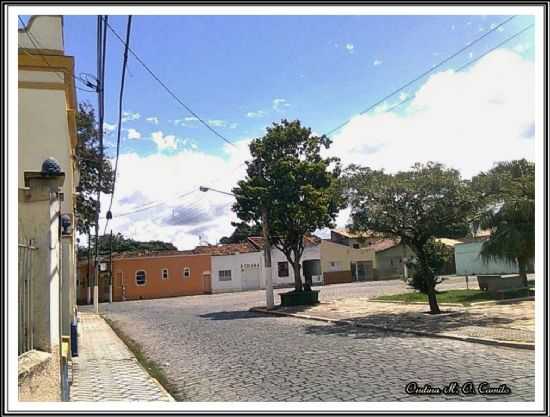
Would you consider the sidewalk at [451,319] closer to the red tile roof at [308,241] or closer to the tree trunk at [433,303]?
the tree trunk at [433,303]

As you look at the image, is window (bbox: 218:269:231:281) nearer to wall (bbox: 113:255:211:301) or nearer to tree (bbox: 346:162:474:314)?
wall (bbox: 113:255:211:301)

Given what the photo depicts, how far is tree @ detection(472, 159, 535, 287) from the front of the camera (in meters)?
16.7

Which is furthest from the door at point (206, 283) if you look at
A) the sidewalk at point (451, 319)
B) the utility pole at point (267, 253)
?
the sidewalk at point (451, 319)

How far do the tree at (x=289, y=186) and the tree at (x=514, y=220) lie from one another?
18.5 feet

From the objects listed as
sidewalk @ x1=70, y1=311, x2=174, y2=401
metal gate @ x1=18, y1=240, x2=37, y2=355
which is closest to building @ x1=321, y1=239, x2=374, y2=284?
sidewalk @ x1=70, y1=311, x2=174, y2=401

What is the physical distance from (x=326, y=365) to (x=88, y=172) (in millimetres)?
21994

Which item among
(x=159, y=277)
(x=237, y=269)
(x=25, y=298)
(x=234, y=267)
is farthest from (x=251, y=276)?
(x=25, y=298)

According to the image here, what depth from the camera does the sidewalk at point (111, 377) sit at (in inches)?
287

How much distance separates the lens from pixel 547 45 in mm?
5707

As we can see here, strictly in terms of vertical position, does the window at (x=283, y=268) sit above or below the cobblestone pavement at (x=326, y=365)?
below

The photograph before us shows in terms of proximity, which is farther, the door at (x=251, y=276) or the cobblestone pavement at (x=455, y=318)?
the door at (x=251, y=276)

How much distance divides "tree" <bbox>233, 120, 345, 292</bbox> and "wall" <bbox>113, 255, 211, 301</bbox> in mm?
22541

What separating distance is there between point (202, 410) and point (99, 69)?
229 inches

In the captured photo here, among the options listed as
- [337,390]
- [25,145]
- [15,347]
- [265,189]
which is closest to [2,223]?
[15,347]
